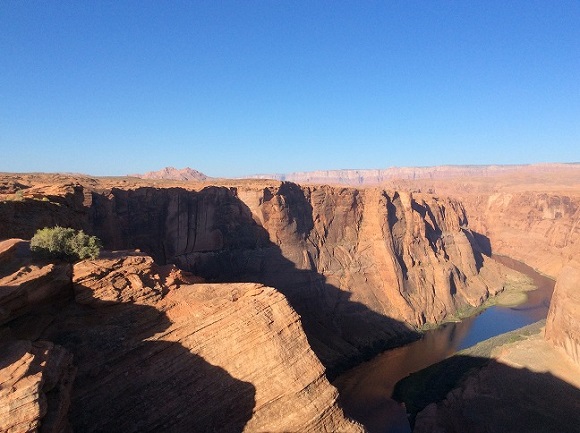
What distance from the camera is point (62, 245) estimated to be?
15.0 metres

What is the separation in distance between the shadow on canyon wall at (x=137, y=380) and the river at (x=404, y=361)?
8.05 metres

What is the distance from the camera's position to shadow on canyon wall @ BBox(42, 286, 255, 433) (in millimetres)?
12211

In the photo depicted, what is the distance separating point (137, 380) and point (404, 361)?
31522mm

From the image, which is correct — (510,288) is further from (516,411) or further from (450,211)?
(516,411)

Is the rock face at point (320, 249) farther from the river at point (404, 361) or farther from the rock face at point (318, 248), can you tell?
the river at point (404, 361)

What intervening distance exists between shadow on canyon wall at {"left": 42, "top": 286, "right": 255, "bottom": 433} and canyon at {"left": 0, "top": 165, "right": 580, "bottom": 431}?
0.14 ft

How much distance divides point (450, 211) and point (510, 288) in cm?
1710

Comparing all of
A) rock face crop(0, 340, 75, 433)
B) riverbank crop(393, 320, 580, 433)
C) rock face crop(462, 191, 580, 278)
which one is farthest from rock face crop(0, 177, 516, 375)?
rock face crop(462, 191, 580, 278)

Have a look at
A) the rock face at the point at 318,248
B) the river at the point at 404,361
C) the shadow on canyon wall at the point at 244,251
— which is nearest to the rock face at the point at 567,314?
the river at the point at 404,361

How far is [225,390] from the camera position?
1348 cm

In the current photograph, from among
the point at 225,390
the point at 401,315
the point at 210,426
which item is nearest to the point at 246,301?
the point at 225,390

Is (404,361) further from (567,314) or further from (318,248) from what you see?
(318,248)

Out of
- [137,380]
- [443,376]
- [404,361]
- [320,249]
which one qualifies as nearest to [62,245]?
[137,380]

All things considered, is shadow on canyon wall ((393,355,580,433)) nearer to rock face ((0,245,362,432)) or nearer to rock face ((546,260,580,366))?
rock face ((546,260,580,366))
